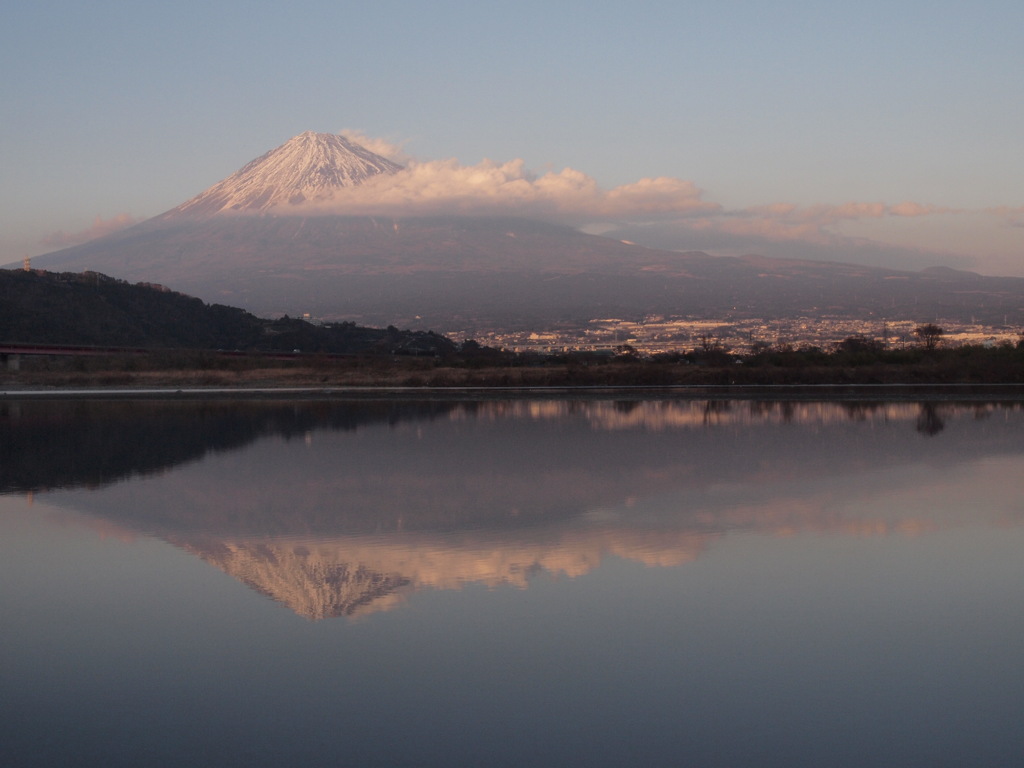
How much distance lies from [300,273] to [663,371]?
59.5 metres

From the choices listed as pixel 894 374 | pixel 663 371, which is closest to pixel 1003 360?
pixel 894 374

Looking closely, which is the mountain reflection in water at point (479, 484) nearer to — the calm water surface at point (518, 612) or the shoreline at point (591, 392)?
the calm water surface at point (518, 612)

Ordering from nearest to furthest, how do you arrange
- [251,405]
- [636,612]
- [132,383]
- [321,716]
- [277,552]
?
[321,716] → [636,612] → [277,552] → [251,405] → [132,383]

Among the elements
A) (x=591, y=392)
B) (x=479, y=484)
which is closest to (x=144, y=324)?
(x=591, y=392)

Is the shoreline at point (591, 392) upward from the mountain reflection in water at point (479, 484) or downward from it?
upward

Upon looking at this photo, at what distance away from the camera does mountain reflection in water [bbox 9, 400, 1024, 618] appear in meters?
7.81

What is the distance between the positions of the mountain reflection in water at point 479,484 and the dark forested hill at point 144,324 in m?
34.4

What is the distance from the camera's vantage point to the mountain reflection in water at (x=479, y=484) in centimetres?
781


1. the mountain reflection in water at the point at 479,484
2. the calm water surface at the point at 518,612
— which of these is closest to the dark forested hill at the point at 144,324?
the mountain reflection in water at the point at 479,484

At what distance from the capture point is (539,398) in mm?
25969

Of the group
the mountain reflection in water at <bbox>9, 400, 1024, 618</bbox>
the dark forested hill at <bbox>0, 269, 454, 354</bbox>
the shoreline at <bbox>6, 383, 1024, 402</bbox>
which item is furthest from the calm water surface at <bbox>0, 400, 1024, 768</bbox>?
the dark forested hill at <bbox>0, 269, 454, 354</bbox>

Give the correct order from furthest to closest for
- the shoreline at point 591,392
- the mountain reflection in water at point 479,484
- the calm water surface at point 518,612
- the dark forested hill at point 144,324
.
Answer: the dark forested hill at point 144,324, the shoreline at point 591,392, the mountain reflection in water at point 479,484, the calm water surface at point 518,612

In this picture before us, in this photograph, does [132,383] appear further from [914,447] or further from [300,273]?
[300,273]

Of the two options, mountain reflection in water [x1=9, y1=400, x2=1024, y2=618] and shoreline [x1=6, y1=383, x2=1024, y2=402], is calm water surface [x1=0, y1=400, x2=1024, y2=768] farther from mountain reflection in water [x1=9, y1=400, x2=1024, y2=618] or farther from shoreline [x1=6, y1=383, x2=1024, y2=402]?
shoreline [x1=6, y1=383, x2=1024, y2=402]
